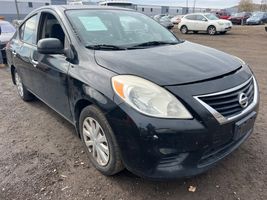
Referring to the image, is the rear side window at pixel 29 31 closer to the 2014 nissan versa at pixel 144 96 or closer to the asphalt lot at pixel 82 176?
the 2014 nissan versa at pixel 144 96

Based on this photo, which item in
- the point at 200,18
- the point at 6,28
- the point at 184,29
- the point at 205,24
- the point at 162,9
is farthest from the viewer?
the point at 162,9

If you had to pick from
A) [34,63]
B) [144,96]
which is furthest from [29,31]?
[144,96]

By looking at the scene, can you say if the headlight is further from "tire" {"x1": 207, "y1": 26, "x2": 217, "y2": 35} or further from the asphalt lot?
"tire" {"x1": 207, "y1": 26, "x2": 217, "y2": 35}

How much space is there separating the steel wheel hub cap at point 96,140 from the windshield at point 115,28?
87cm

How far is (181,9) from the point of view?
2832 inches

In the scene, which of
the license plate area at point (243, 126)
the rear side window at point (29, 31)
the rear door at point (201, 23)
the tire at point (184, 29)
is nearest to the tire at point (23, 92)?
the rear side window at point (29, 31)

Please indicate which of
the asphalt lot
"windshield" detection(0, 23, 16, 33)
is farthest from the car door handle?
"windshield" detection(0, 23, 16, 33)

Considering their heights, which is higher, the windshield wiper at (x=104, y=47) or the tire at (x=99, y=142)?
the windshield wiper at (x=104, y=47)

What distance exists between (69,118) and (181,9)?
243 ft

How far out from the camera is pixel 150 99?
86.0 inches

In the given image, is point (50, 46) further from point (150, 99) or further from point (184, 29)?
point (184, 29)

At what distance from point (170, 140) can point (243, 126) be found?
2.51 feet

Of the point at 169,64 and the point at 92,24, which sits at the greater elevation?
the point at 92,24

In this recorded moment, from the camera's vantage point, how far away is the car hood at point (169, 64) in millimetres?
2320
